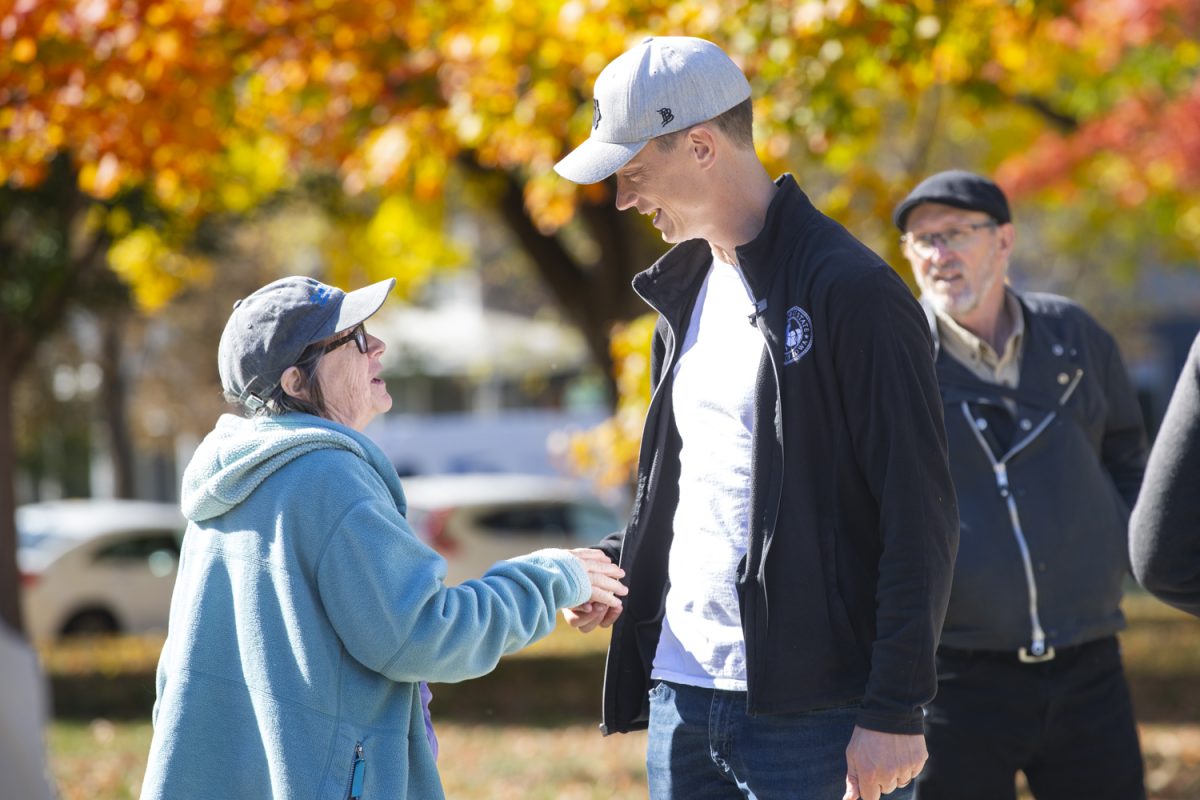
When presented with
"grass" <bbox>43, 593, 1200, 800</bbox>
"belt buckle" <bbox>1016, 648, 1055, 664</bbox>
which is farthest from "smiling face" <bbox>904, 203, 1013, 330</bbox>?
"grass" <bbox>43, 593, 1200, 800</bbox>

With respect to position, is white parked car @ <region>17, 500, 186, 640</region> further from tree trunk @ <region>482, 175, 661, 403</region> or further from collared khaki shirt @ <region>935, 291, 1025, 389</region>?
collared khaki shirt @ <region>935, 291, 1025, 389</region>

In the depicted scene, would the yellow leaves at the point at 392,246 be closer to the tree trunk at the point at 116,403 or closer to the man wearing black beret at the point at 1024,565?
the tree trunk at the point at 116,403

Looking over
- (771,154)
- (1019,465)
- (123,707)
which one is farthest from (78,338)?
(1019,465)

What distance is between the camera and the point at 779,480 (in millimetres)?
2592

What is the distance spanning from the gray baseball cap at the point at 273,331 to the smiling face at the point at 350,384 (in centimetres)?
5

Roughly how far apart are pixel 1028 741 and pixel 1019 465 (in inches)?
27.1

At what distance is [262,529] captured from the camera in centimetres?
252

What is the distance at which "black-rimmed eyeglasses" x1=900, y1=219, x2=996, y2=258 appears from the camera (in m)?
3.87

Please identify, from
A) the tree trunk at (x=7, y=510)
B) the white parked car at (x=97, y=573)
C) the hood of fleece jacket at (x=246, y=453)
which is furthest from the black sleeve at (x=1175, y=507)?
the white parked car at (x=97, y=573)

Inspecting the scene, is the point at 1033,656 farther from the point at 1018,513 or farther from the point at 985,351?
the point at 985,351

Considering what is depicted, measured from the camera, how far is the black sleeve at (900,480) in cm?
246

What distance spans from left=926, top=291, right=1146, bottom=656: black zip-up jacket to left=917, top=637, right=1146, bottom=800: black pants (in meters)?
0.08

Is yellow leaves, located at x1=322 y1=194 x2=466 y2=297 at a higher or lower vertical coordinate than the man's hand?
higher

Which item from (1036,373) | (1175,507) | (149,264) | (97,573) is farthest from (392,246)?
(1175,507)
